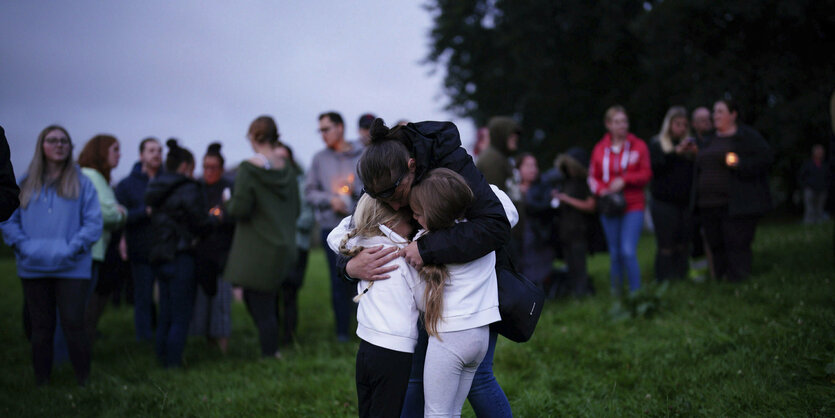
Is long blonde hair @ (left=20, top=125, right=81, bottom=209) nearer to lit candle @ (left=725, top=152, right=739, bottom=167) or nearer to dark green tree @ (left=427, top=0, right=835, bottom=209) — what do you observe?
lit candle @ (left=725, top=152, right=739, bottom=167)

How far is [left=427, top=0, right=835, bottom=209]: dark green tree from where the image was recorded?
14109 millimetres

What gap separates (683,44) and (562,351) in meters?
12.4

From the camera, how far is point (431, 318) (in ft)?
8.29

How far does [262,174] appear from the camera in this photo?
17.7 ft

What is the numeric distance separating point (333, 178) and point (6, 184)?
3.41 metres

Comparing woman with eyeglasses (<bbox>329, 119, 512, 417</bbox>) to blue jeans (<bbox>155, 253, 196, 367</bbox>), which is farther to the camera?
blue jeans (<bbox>155, 253, 196, 367</bbox>)

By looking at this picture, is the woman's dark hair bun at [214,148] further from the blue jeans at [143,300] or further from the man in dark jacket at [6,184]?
the man in dark jacket at [6,184]

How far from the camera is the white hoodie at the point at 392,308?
8.29 feet

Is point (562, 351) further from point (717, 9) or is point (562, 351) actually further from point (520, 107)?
point (520, 107)

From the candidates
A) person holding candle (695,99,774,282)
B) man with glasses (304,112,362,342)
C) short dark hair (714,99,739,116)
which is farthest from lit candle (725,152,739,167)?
man with glasses (304,112,362,342)

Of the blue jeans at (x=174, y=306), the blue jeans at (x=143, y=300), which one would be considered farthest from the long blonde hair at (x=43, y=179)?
the blue jeans at (x=143, y=300)

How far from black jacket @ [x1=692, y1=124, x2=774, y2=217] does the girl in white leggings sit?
15.8 ft

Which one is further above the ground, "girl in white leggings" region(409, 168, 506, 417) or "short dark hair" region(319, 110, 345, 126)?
"short dark hair" region(319, 110, 345, 126)

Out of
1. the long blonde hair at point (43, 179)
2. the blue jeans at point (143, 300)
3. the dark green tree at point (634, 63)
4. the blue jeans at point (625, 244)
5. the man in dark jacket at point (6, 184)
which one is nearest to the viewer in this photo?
the man in dark jacket at point (6, 184)
